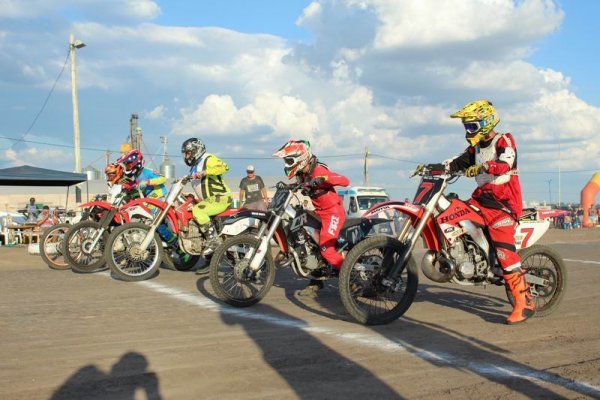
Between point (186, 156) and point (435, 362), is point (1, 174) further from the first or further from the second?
point (435, 362)

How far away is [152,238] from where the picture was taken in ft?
30.2

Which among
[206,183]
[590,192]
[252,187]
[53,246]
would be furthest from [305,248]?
[252,187]

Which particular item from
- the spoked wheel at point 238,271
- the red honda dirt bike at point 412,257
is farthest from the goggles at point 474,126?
the spoked wheel at point 238,271

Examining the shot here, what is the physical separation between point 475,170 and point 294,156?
2208mm

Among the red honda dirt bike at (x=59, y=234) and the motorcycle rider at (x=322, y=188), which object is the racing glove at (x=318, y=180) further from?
the red honda dirt bike at (x=59, y=234)

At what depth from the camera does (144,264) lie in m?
9.84

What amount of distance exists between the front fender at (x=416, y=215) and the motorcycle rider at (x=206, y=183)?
14.1 feet

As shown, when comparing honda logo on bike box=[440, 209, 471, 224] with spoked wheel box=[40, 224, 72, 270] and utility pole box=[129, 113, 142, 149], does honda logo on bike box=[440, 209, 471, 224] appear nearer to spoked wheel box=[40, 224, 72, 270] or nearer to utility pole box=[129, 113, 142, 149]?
spoked wheel box=[40, 224, 72, 270]

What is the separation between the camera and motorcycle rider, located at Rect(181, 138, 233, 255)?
387 inches

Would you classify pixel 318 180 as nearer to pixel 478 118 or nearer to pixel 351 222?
pixel 351 222

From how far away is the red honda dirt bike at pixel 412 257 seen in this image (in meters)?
5.91

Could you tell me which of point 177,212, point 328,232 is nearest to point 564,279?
point 328,232

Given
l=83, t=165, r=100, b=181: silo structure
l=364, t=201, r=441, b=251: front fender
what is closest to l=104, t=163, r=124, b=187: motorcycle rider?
l=364, t=201, r=441, b=251: front fender

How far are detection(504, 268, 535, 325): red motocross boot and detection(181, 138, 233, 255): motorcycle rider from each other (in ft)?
16.8
